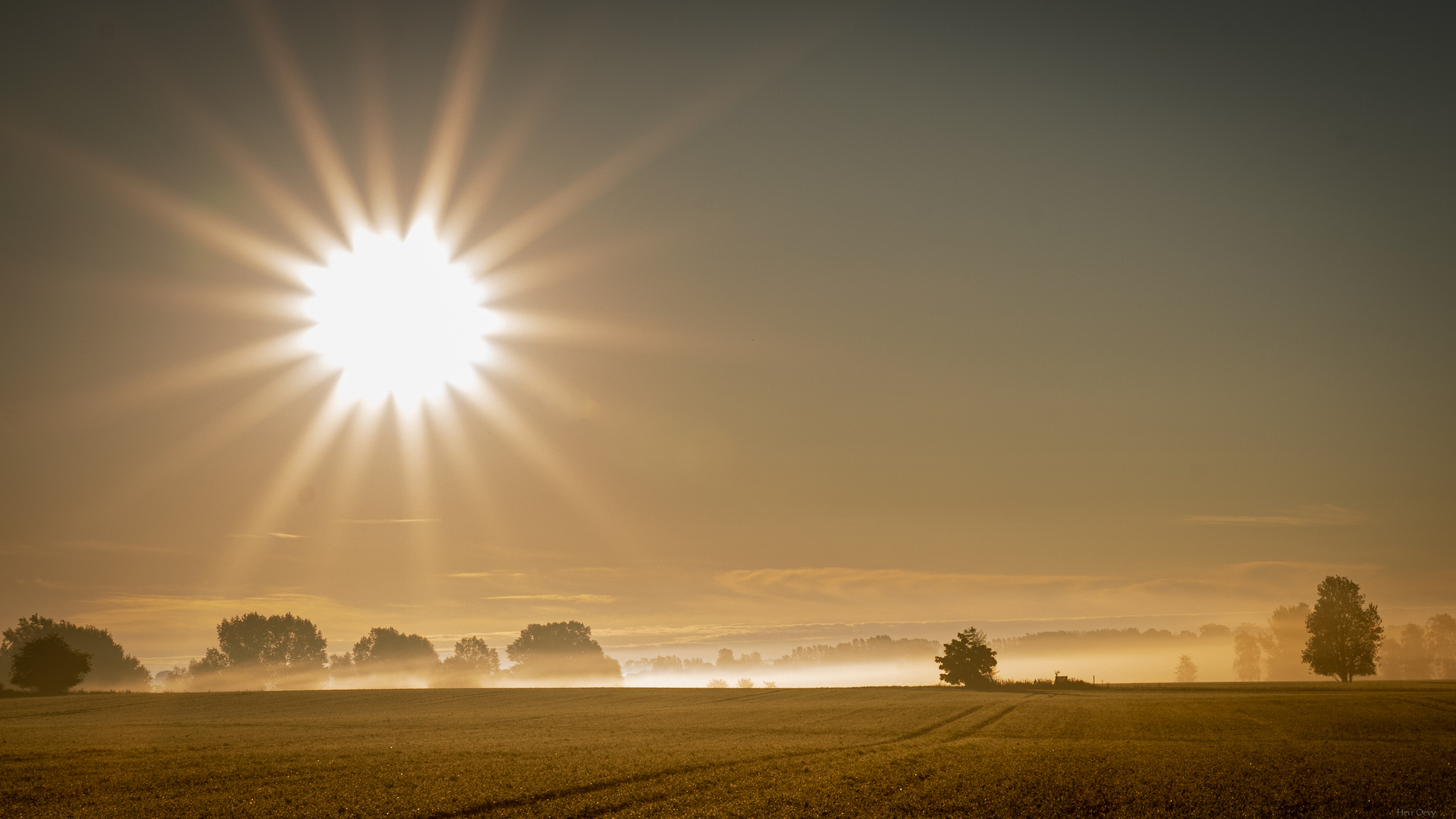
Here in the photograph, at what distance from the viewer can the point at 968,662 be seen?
440ft

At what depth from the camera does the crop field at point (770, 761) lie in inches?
1236

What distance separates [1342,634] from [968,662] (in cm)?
5895

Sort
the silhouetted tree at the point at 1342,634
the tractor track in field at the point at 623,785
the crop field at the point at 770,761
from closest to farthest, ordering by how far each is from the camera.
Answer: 1. the tractor track in field at the point at 623,785
2. the crop field at the point at 770,761
3. the silhouetted tree at the point at 1342,634

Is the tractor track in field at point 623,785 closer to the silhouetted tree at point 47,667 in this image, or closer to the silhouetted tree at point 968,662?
the silhouetted tree at point 968,662

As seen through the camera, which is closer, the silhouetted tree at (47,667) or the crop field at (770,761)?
the crop field at (770,761)

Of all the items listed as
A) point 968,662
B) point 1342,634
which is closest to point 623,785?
point 968,662

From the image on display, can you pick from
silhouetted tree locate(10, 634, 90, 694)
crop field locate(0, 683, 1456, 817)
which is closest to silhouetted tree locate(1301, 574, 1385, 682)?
crop field locate(0, 683, 1456, 817)

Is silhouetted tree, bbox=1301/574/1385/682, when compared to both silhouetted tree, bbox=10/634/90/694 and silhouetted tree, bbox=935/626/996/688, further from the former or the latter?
silhouetted tree, bbox=10/634/90/694

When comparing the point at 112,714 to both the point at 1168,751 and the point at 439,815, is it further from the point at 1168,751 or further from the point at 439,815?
the point at 1168,751

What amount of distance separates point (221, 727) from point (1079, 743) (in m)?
72.1

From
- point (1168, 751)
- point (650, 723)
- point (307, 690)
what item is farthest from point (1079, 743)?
point (307, 690)

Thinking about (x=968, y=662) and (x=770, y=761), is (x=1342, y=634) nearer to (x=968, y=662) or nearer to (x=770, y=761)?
(x=968, y=662)

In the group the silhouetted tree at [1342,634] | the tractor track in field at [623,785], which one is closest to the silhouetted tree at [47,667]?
the tractor track in field at [623,785]

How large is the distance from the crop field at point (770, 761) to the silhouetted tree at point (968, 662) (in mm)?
51761
